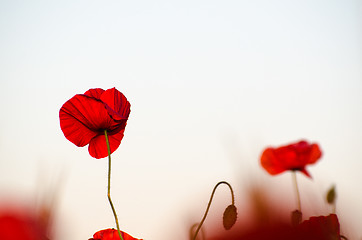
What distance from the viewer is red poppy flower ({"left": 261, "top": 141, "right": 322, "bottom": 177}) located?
44cm

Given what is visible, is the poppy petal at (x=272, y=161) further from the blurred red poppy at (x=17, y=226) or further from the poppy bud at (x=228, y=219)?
the blurred red poppy at (x=17, y=226)

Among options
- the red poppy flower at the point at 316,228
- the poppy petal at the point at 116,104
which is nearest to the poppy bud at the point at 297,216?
the red poppy flower at the point at 316,228

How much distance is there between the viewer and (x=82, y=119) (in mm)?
431

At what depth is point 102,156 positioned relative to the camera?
1.43ft

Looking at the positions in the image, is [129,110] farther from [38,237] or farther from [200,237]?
[38,237]

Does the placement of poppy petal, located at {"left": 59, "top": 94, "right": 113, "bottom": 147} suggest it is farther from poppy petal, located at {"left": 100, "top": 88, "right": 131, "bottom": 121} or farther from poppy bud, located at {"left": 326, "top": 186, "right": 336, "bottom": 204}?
poppy bud, located at {"left": 326, "top": 186, "right": 336, "bottom": 204}

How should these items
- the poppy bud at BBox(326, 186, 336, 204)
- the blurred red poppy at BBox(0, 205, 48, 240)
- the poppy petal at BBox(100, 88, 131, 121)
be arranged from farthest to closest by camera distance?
1. the poppy petal at BBox(100, 88, 131, 121)
2. the poppy bud at BBox(326, 186, 336, 204)
3. the blurred red poppy at BBox(0, 205, 48, 240)

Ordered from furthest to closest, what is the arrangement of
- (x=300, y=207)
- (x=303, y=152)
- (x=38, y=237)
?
(x=303, y=152)
(x=300, y=207)
(x=38, y=237)

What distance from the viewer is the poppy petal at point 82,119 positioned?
1.33ft

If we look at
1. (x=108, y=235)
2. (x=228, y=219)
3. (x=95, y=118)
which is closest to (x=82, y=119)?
(x=95, y=118)

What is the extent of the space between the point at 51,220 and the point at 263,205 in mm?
84

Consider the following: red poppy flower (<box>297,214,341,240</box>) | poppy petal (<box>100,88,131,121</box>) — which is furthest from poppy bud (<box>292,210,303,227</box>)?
poppy petal (<box>100,88,131,121</box>)

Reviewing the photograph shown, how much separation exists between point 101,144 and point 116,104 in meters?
→ 0.07

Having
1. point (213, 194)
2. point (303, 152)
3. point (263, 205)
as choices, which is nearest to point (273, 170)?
point (303, 152)
